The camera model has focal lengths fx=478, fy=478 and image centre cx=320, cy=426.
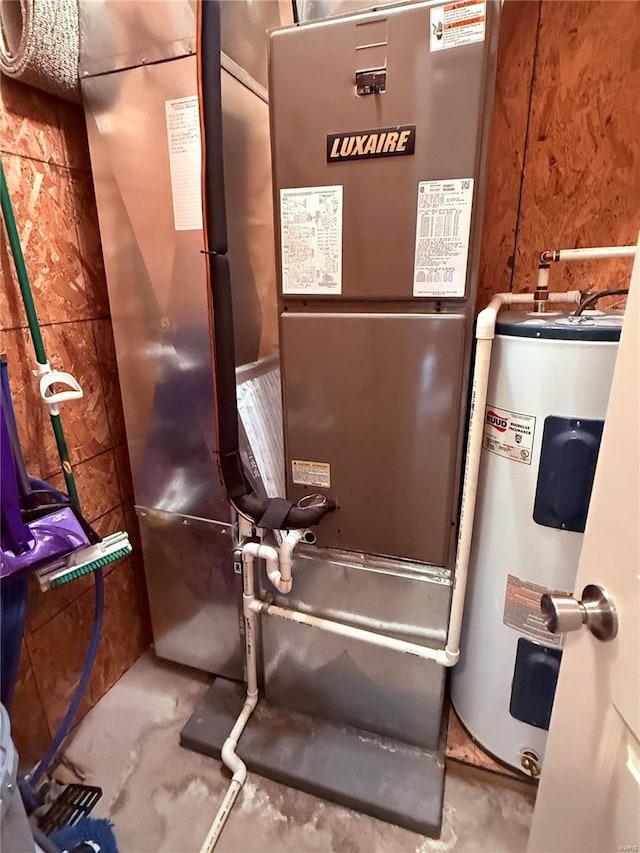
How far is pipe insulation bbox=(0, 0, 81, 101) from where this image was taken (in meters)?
1.16

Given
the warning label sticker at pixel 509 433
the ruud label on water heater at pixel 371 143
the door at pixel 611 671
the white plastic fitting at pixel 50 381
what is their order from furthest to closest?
the white plastic fitting at pixel 50 381
the warning label sticker at pixel 509 433
the ruud label on water heater at pixel 371 143
the door at pixel 611 671

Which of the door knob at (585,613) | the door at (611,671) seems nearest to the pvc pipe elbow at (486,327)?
the door at (611,671)

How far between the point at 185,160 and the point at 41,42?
43 cm

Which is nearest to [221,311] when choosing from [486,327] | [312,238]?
[312,238]

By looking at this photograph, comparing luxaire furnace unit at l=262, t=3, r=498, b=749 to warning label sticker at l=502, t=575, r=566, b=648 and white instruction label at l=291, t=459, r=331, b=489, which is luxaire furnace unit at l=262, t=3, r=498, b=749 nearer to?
white instruction label at l=291, t=459, r=331, b=489

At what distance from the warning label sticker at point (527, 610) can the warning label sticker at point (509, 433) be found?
0.34 m

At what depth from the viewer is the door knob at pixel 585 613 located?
58 centimetres

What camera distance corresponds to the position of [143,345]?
144 centimetres

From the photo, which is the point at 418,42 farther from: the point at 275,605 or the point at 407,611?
the point at 275,605

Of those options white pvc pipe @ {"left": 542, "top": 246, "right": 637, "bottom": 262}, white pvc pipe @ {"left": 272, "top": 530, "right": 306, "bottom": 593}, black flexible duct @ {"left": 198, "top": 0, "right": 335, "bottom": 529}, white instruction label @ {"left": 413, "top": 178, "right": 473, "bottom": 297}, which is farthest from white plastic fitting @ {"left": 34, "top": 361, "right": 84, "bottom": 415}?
white pvc pipe @ {"left": 542, "top": 246, "right": 637, "bottom": 262}

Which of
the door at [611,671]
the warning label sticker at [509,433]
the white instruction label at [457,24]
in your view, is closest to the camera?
the door at [611,671]

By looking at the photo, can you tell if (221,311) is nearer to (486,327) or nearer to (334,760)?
(486,327)

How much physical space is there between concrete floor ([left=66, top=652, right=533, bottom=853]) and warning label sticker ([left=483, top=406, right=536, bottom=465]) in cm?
99

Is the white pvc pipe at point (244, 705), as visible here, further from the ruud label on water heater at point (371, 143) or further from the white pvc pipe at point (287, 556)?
the ruud label on water heater at point (371, 143)
